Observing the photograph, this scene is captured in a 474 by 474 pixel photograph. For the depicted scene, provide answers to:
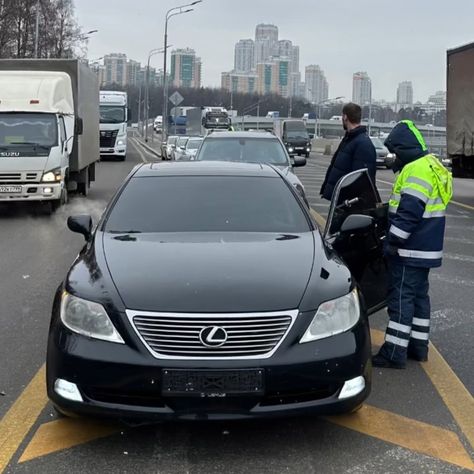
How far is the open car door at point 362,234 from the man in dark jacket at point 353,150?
2.02 m

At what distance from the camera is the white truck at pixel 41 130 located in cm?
1382

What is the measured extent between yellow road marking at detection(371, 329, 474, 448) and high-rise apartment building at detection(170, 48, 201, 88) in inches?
4581

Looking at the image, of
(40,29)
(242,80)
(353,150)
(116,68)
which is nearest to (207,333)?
(353,150)

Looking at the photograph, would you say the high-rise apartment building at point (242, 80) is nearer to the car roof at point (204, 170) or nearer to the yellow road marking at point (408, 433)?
the car roof at point (204, 170)

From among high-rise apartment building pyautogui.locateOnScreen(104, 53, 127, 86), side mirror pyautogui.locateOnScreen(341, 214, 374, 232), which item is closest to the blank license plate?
side mirror pyautogui.locateOnScreen(341, 214, 374, 232)

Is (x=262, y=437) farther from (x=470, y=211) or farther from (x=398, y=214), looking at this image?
(x=470, y=211)

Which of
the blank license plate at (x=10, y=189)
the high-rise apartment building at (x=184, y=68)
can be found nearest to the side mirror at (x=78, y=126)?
the blank license plate at (x=10, y=189)

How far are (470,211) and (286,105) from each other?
96967 mm

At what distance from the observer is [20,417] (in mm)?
4172

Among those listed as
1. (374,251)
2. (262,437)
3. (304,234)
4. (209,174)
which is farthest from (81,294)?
(374,251)

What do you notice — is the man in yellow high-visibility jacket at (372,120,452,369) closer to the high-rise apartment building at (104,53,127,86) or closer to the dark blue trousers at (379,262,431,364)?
the dark blue trousers at (379,262,431,364)

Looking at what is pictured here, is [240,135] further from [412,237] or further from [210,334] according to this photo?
[210,334]

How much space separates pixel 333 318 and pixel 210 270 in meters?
0.73

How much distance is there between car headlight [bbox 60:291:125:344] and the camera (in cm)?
366
